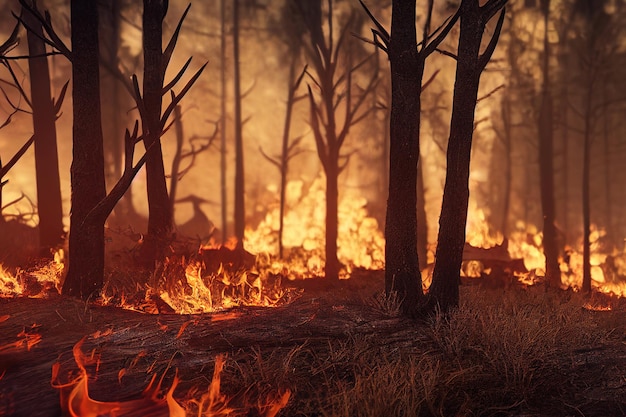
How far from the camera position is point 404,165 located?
7695mm

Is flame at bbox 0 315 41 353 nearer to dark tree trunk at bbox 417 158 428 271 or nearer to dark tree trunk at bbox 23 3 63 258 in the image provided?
dark tree trunk at bbox 23 3 63 258

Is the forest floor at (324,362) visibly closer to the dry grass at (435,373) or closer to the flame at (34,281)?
the dry grass at (435,373)

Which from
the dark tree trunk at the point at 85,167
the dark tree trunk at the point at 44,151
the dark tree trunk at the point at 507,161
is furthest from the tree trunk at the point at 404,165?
the dark tree trunk at the point at 507,161

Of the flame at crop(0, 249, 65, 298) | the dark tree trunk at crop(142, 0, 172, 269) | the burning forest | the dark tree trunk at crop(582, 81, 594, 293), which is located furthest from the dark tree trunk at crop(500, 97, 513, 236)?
the flame at crop(0, 249, 65, 298)

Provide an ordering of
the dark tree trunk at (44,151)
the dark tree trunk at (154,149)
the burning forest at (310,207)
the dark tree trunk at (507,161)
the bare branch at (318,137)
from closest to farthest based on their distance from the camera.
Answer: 1. the burning forest at (310,207)
2. the dark tree trunk at (154,149)
3. the dark tree trunk at (44,151)
4. the bare branch at (318,137)
5. the dark tree trunk at (507,161)

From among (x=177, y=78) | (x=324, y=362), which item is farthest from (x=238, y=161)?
(x=324, y=362)

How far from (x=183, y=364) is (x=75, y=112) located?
528 centimetres

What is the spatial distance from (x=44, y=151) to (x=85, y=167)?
17.3 ft

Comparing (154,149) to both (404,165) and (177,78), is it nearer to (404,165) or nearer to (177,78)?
(177,78)

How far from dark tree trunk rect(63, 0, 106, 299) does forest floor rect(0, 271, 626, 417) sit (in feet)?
4.59

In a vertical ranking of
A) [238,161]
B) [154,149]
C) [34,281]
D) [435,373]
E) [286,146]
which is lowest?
A: [435,373]

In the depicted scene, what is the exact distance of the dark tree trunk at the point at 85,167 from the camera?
330 inches

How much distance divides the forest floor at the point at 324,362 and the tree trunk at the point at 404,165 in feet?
2.92

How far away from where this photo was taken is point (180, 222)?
16516 mm
